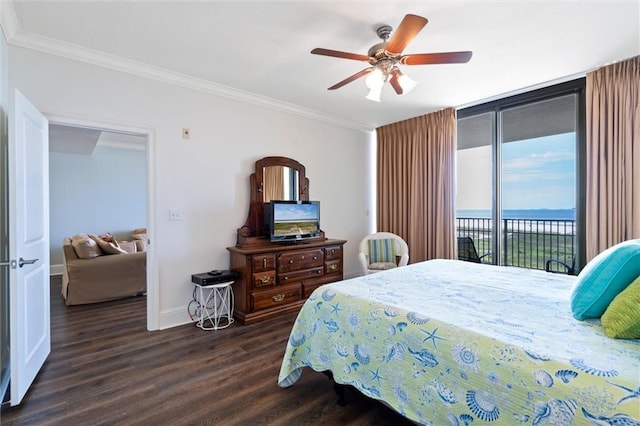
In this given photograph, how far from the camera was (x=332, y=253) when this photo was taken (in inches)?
156

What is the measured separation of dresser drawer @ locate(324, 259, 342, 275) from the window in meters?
1.80

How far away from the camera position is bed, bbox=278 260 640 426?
98cm

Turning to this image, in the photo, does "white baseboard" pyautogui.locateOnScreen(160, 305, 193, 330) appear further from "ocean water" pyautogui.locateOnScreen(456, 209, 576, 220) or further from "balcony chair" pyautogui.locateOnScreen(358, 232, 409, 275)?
"ocean water" pyautogui.locateOnScreen(456, 209, 576, 220)

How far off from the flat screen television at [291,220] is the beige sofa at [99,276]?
2065mm

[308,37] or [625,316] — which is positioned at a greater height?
[308,37]

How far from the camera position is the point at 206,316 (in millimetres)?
3289

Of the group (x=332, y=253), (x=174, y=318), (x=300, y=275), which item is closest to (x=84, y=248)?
(x=174, y=318)

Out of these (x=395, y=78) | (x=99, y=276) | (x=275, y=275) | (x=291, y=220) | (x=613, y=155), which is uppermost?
(x=395, y=78)

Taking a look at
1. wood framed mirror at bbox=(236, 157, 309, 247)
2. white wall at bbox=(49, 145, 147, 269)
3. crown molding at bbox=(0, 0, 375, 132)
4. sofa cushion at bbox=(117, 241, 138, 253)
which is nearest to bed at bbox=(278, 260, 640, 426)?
wood framed mirror at bbox=(236, 157, 309, 247)

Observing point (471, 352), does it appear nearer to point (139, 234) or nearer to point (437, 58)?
point (437, 58)

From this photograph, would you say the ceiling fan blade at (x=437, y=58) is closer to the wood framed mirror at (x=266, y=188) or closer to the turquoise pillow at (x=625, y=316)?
the turquoise pillow at (x=625, y=316)

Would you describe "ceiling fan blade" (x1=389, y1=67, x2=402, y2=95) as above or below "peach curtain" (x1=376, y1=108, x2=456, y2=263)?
above

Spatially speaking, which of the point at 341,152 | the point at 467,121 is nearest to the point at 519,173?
the point at 467,121

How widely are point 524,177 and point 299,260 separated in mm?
2995
